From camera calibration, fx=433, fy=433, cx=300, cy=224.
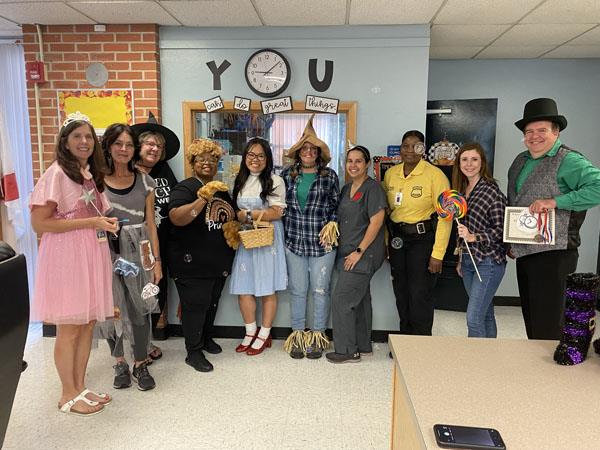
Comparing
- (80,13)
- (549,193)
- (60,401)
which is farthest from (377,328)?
(80,13)

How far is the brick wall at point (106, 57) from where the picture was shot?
345 cm

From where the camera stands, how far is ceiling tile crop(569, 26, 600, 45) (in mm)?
3544

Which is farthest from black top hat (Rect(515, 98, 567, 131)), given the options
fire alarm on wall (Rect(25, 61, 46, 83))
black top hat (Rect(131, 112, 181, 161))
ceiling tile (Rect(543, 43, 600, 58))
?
fire alarm on wall (Rect(25, 61, 46, 83))

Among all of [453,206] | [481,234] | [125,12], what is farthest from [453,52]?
[125,12]

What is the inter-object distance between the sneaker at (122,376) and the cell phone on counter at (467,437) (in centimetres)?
239

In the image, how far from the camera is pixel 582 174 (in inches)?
87.2

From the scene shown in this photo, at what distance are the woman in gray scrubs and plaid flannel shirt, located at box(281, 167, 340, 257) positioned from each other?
0.30 feet

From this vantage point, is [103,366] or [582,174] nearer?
[582,174]

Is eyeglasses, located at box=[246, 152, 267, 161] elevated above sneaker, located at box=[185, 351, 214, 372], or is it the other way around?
eyeglasses, located at box=[246, 152, 267, 161]

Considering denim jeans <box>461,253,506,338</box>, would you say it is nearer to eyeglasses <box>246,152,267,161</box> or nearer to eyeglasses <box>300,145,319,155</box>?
eyeglasses <box>300,145,319,155</box>

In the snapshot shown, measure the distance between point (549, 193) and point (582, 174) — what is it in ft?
0.58

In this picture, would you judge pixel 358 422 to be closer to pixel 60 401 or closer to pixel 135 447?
pixel 135 447

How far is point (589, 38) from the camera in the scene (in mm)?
3715

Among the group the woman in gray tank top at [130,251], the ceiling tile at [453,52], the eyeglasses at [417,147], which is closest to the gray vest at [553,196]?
the eyeglasses at [417,147]
